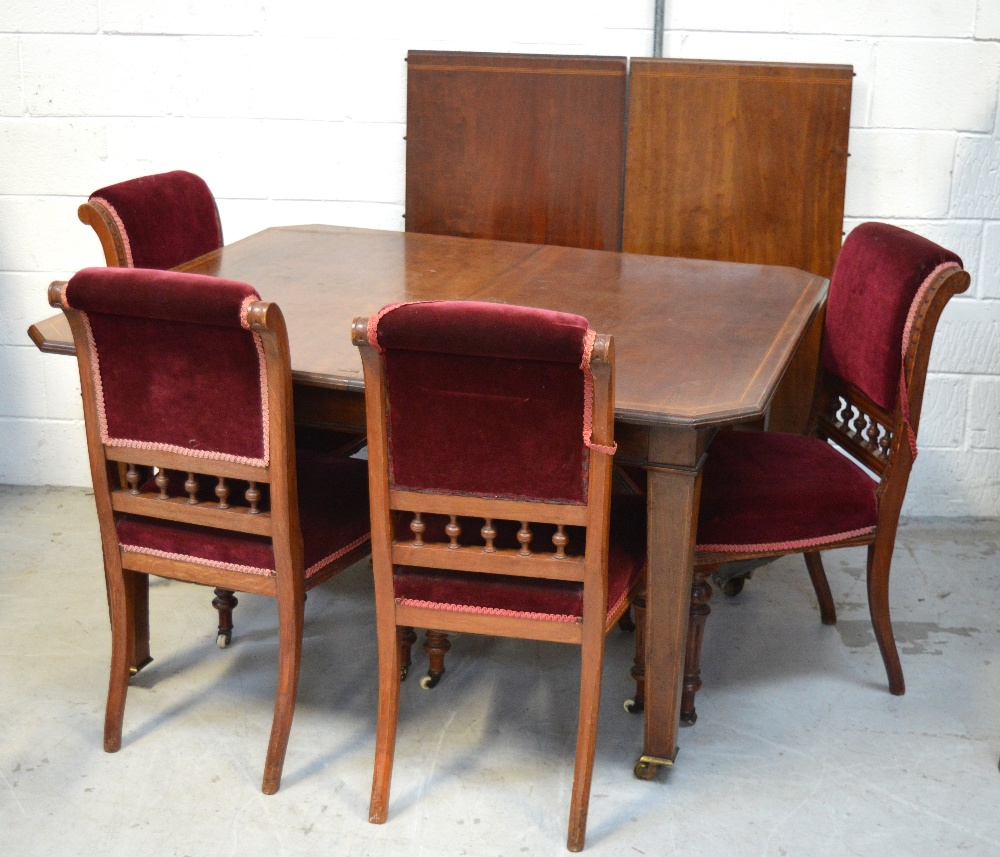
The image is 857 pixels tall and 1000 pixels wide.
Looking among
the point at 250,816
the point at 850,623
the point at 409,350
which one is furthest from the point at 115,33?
the point at 850,623

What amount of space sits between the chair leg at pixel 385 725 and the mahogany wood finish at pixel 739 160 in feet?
4.64

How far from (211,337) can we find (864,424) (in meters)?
1.34

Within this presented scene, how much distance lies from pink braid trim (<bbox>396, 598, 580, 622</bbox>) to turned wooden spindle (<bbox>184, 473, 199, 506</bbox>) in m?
0.40

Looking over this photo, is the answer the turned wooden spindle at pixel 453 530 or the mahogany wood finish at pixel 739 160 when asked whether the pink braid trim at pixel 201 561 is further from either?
the mahogany wood finish at pixel 739 160

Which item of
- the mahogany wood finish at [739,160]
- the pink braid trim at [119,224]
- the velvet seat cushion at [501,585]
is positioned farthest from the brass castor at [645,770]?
the pink braid trim at [119,224]

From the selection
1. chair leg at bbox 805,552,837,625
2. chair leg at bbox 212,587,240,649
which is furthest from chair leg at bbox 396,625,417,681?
chair leg at bbox 805,552,837,625

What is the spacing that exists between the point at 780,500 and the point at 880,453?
10.4 inches

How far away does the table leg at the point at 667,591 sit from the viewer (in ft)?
6.36

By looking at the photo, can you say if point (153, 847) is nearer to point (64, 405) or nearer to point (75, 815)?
point (75, 815)

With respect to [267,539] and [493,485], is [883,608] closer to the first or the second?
[493,485]

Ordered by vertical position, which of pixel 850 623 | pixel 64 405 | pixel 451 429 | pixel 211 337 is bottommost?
pixel 850 623

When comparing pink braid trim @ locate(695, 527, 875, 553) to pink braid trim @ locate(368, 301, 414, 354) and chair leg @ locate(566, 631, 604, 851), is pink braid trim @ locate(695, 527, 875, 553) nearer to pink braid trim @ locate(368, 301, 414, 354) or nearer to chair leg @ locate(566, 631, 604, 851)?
chair leg @ locate(566, 631, 604, 851)

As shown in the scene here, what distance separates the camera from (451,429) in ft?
6.03

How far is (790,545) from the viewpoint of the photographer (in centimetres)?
226
